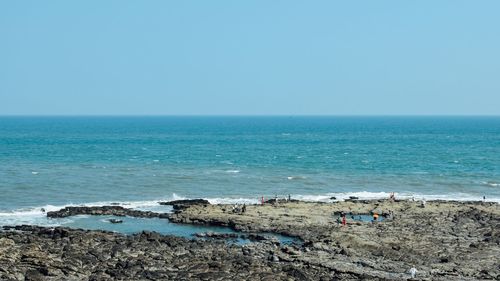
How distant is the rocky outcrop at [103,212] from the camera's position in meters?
55.8

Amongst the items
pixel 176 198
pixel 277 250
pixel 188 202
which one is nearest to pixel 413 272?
pixel 277 250

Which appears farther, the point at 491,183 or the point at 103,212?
the point at 491,183

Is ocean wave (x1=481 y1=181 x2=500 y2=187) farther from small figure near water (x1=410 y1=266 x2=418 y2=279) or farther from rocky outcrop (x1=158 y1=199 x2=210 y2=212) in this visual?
small figure near water (x1=410 y1=266 x2=418 y2=279)

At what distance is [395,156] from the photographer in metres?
122

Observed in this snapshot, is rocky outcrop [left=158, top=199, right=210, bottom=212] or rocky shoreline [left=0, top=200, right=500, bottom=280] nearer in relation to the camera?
rocky shoreline [left=0, top=200, right=500, bottom=280]

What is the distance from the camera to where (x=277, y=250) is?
1686 inches

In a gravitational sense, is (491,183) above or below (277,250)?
below

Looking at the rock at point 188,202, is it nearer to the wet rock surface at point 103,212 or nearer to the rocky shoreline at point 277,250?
the rocky shoreline at point 277,250

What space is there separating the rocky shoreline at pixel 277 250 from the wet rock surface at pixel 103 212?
9cm

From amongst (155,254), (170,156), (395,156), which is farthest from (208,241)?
(395,156)

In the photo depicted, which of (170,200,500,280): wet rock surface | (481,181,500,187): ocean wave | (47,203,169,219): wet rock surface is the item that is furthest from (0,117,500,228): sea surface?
(170,200,500,280): wet rock surface

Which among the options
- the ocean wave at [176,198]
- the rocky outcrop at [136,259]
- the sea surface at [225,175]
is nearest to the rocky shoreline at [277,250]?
the rocky outcrop at [136,259]

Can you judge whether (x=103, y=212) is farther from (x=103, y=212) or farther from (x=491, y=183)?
(x=491, y=183)

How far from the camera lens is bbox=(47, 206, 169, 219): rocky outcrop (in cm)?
5584
